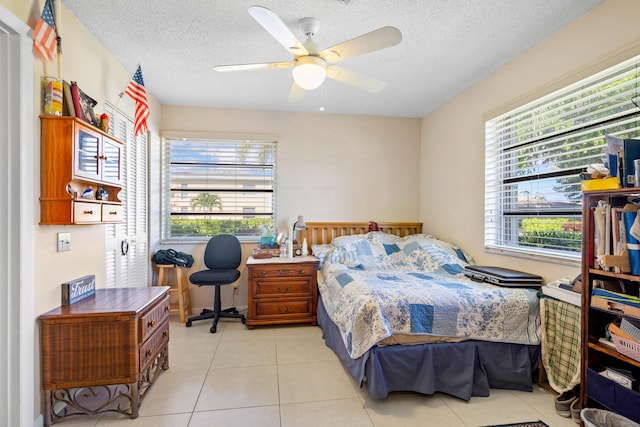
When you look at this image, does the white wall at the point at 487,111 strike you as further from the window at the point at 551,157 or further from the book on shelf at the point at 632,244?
the book on shelf at the point at 632,244

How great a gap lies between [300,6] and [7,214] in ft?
6.83

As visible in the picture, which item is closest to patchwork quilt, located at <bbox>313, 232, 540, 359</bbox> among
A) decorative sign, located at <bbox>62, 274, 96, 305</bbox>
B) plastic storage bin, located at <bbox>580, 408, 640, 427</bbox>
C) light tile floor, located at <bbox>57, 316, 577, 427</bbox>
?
light tile floor, located at <bbox>57, 316, 577, 427</bbox>

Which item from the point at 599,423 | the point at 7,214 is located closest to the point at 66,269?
the point at 7,214

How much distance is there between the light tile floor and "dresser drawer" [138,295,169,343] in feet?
1.49

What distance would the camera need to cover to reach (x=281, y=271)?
3.35 metres

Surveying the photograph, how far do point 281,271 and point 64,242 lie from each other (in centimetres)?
191

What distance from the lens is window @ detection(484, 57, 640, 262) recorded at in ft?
6.38

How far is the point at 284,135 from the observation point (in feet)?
13.2

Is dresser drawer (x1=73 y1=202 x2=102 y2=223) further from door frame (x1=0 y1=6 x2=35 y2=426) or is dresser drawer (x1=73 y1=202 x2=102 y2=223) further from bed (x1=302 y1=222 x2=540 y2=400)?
bed (x1=302 y1=222 x2=540 y2=400)

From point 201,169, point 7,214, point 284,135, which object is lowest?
point 7,214

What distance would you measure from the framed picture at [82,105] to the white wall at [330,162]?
1.74 metres

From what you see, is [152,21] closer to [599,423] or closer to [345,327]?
[345,327]

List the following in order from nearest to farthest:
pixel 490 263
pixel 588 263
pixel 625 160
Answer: pixel 625 160 → pixel 588 263 → pixel 490 263

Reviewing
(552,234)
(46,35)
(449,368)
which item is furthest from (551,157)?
(46,35)
